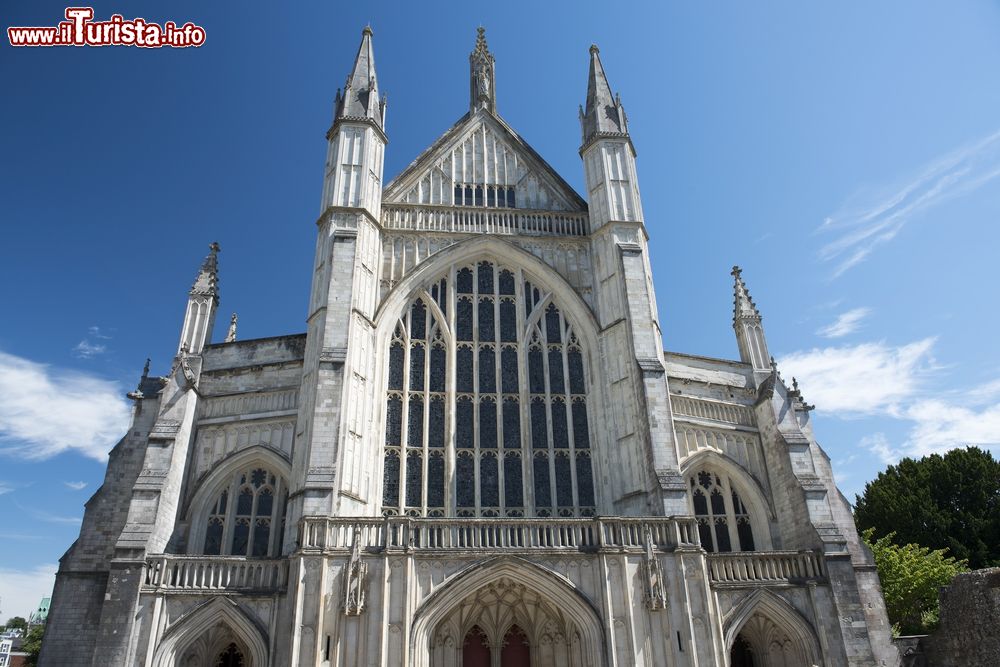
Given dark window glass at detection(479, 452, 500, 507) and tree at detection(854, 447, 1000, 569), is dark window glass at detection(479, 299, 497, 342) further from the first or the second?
tree at detection(854, 447, 1000, 569)

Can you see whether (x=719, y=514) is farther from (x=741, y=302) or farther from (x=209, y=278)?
(x=209, y=278)

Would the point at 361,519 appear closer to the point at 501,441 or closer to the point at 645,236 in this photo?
the point at 501,441

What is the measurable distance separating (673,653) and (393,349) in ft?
36.5

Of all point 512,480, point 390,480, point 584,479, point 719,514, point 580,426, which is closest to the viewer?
point 390,480

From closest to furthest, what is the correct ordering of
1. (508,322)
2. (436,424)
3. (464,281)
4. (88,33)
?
(88,33)
(436,424)
(508,322)
(464,281)

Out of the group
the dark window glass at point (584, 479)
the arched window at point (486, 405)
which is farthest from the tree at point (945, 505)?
the arched window at point (486, 405)

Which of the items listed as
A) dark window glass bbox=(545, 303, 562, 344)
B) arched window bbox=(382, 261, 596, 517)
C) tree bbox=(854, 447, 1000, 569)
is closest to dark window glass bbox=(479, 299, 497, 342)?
arched window bbox=(382, 261, 596, 517)

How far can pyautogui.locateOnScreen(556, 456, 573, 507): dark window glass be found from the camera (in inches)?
748

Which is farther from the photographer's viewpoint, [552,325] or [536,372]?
[552,325]

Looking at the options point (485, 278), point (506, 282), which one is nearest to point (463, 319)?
point (485, 278)

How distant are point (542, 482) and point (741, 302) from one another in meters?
10.4

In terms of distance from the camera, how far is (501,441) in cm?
1948

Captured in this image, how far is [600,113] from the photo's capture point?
24.4 m

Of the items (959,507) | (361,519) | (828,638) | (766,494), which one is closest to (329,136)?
(361,519)
